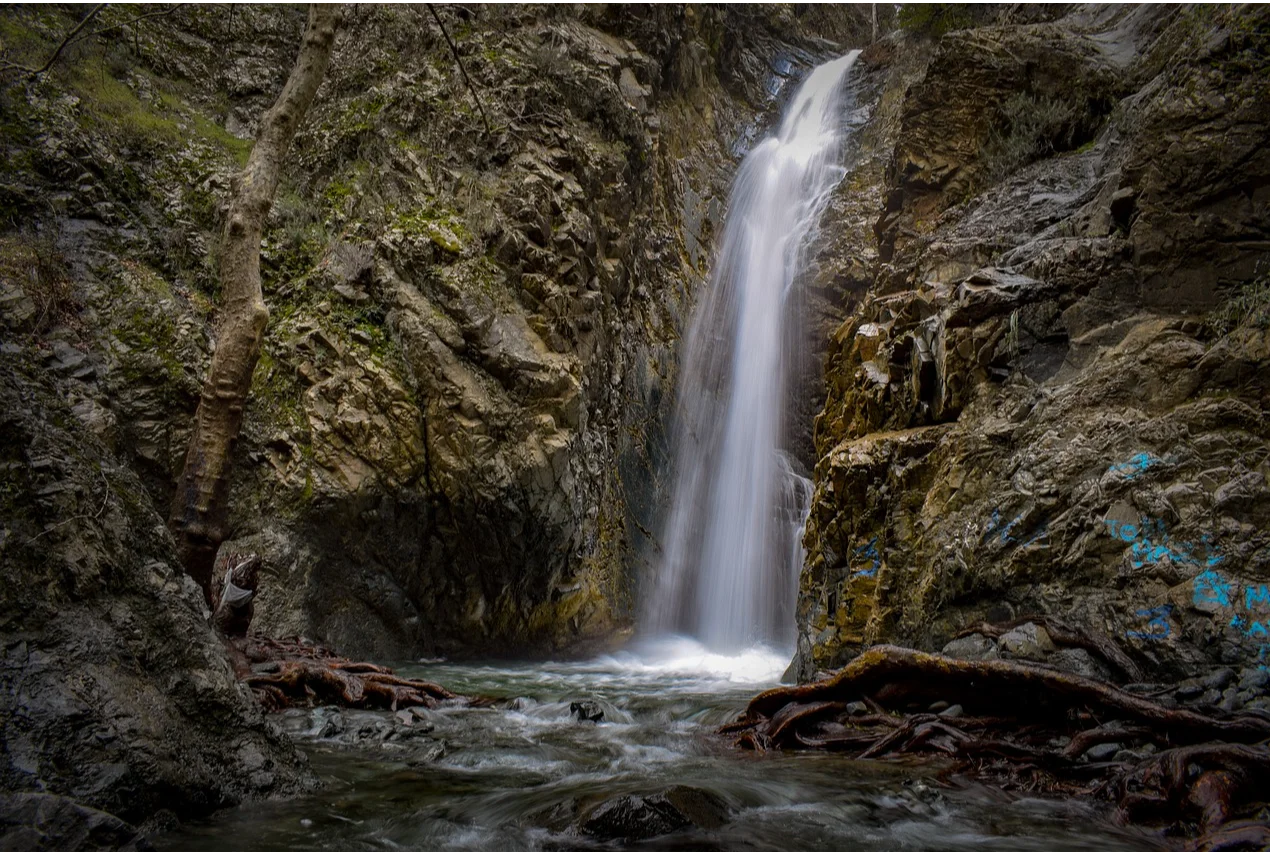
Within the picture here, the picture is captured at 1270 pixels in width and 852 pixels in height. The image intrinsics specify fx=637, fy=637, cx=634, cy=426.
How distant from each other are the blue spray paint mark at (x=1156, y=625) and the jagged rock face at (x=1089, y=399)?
0.04 feet

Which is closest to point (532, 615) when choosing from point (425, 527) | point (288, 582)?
point (425, 527)

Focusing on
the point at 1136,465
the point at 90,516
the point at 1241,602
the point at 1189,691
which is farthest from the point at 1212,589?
the point at 90,516

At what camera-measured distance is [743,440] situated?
57.2ft

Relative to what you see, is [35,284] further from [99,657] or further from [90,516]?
[99,657]

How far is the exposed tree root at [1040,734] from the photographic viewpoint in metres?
2.83

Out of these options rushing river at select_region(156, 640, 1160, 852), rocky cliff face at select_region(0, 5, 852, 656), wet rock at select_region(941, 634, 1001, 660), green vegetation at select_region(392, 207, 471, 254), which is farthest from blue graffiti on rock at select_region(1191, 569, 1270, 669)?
green vegetation at select_region(392, 207, 471, 254)

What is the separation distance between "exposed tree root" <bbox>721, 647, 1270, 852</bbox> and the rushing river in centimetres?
25

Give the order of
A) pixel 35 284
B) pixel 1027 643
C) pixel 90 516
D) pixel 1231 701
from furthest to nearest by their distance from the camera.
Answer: pixel 35 284
pixel 1027 643
pixel 1231 701
pixel 90 516

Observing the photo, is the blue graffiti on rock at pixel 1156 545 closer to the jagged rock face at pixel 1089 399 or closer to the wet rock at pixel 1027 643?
the jagged rock face at pixel 1089 399

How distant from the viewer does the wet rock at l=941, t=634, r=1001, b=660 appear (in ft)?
15.7

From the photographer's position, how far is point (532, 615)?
1187 cm

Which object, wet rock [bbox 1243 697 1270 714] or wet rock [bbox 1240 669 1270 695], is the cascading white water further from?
wet rock [bbox 1243 697 1270 714]

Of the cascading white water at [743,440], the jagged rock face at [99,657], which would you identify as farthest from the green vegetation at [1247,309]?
the cascading white water at [743,440]

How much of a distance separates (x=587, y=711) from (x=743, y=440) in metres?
12.0
